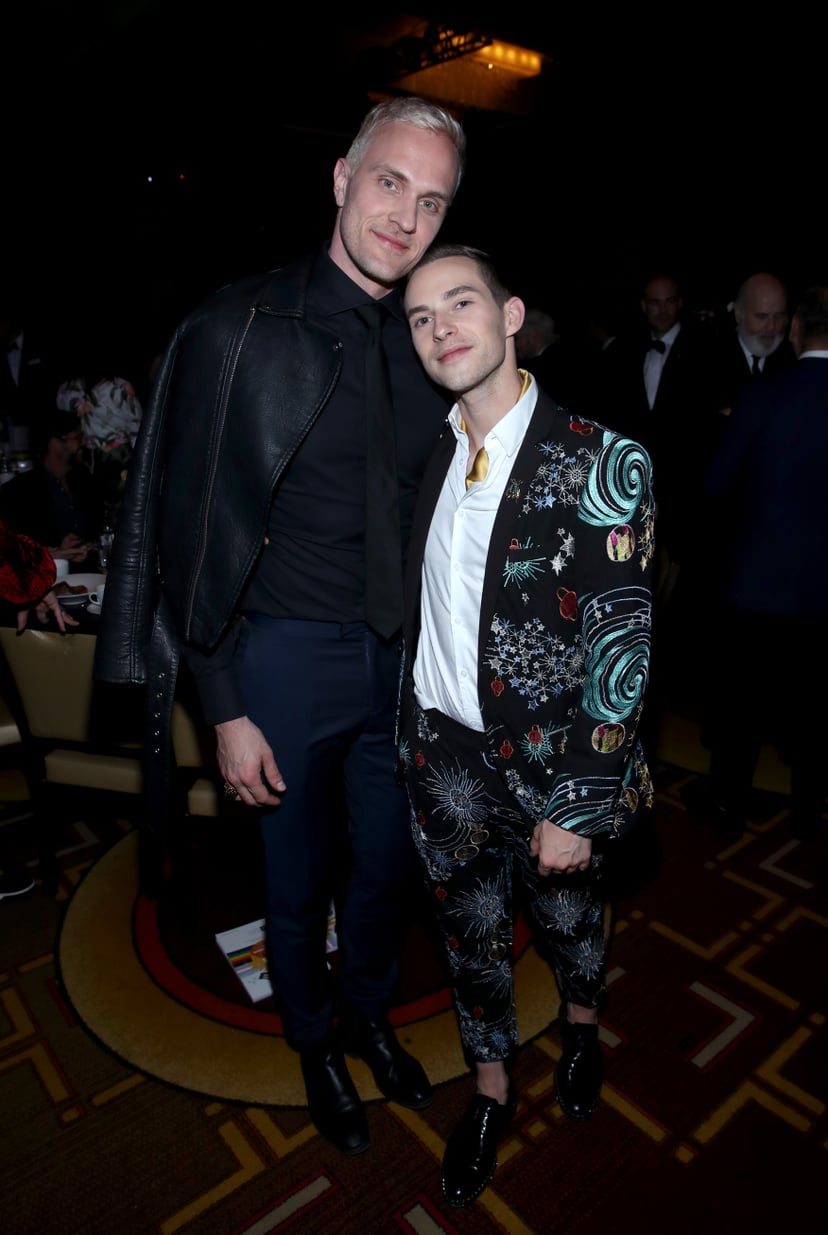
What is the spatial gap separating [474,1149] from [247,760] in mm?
980

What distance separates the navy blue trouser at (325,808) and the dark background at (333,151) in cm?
494

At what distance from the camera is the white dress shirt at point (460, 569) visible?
1391mm

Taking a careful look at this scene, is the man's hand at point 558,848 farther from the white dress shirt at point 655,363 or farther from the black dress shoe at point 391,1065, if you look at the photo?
the white dress shirt at point 655,363

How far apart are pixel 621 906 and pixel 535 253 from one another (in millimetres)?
8355

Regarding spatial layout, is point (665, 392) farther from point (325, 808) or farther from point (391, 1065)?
point (391, 1065)

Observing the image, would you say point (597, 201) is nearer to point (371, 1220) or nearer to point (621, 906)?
point (621, 906)

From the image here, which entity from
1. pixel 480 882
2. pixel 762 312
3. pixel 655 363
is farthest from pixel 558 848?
pixel 655 363

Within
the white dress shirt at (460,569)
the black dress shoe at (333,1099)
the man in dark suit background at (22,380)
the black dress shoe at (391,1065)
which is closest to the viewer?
the white dress shirt at (460,569)

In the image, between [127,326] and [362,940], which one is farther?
[127,326]

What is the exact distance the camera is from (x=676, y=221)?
7.31 metres

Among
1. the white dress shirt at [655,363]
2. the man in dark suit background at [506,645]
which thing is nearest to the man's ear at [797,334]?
the man in dark suit background at [506,645]

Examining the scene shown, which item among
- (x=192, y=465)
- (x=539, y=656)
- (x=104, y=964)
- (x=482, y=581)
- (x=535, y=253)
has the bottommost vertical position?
(x=104, y=964)

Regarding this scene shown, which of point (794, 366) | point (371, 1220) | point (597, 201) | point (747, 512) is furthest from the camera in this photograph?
point (597, 201)


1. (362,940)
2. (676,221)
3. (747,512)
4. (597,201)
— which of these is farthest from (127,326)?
(362,940)
